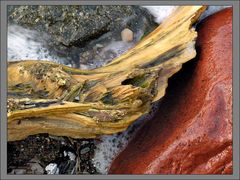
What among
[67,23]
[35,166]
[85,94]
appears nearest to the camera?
[85,94]

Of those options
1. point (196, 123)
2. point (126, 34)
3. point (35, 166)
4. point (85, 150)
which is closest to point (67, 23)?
point (126, 34)

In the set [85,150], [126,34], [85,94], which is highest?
[126,34]

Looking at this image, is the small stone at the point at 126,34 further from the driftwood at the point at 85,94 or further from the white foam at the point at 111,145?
the white foam at the point at 111,145

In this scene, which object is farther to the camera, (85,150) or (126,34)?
(126,34)

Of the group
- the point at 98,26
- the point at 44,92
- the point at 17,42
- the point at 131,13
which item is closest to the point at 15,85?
the point at 44,92

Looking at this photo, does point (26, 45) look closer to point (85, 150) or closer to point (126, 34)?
point (126, 34)

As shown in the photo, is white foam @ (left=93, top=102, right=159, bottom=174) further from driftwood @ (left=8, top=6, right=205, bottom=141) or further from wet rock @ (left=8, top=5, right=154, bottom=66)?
wet rock @ (left=8, top=5, right=154, bottom=66)

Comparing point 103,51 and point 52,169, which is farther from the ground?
point 103,51

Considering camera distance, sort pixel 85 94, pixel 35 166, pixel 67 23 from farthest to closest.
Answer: pixel 67 23 → pixel 35 166 → pixel 85 94
